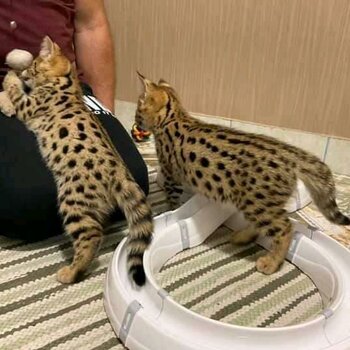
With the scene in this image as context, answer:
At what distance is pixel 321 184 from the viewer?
52.6 inches

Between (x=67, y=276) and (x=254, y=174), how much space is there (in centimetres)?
55

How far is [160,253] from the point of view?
1370mm

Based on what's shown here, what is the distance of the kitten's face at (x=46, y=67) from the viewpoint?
5.06 ft

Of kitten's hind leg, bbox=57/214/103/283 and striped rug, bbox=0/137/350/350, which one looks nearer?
striped rug, bbox=0/137/350/350

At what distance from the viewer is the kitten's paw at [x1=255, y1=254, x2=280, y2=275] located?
137cm

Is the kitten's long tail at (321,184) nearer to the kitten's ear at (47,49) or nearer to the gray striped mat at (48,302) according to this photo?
the gray striped mat at (48,302)

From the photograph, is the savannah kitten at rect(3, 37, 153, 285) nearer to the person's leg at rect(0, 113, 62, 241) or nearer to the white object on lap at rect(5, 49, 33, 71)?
the person's leg at rect(0, 113, 62, 241)

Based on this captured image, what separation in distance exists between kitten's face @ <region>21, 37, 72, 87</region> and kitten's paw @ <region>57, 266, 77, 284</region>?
0.61 m

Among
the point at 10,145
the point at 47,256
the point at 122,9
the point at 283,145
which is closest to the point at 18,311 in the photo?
the point at 47,256

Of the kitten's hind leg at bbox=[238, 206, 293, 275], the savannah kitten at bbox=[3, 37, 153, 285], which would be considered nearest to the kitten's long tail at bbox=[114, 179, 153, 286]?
the savannah kitten at bbox=[3, 37, 153, 285]

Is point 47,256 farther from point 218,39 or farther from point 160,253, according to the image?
point 218,39

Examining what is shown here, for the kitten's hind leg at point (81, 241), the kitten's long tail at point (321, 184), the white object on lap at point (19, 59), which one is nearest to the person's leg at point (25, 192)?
the kitten's hind leg at point (81, 241)

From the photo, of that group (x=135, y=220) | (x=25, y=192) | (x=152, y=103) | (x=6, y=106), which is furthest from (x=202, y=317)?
(x=6, y=106)

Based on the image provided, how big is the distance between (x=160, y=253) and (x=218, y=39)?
1.05m
